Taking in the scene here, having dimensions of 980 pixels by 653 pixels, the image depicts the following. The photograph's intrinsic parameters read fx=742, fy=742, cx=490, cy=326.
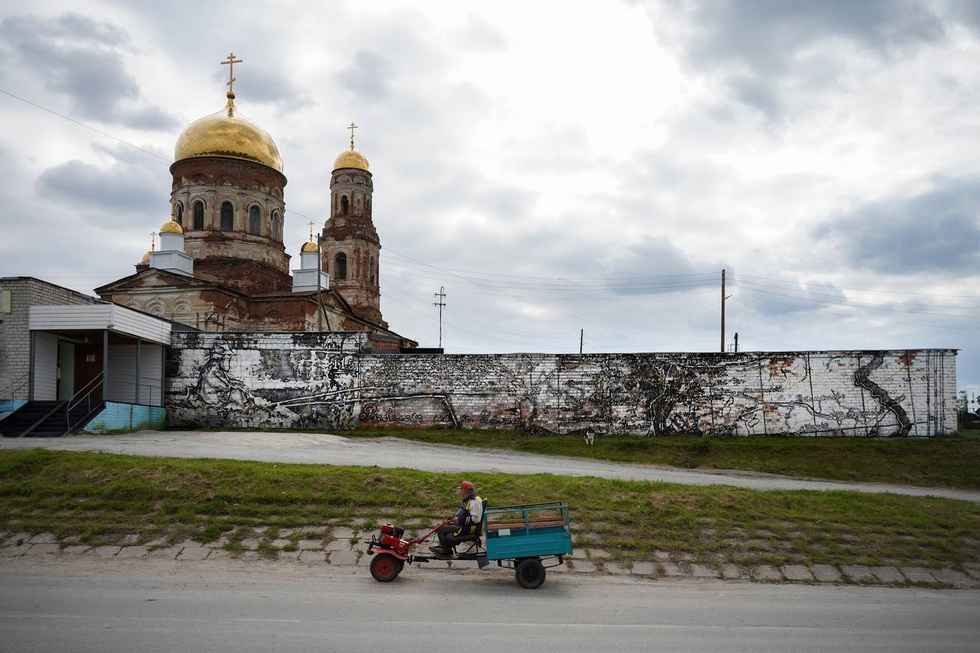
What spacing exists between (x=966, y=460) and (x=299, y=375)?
880 inches

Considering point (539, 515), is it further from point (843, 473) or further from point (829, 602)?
point (843, 473)

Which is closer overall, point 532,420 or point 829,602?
point 829,602

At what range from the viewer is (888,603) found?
959 cm

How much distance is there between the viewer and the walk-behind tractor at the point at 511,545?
376 inches

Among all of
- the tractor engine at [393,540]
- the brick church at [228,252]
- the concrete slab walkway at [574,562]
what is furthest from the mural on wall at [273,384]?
the tractor engine at [393,540]

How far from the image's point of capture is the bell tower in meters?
49.2

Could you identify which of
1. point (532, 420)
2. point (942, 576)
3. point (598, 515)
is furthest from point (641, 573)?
point (532, 420)

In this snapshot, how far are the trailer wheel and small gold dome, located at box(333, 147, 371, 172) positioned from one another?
140ft

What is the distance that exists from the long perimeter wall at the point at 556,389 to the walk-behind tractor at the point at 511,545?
16.7 metres

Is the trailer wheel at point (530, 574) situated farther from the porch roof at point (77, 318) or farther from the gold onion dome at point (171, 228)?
the gold onion dome at point (171, 228)

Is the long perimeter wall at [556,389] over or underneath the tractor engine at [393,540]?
over

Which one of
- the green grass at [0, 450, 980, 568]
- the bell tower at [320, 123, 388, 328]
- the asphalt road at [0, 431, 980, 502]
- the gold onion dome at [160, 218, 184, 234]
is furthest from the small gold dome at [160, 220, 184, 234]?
the green grass at [0, 450, 980, 568]

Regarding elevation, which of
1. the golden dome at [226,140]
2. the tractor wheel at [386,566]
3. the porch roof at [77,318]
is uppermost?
the golden dome at [226,140]

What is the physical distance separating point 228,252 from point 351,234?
10.4 m
